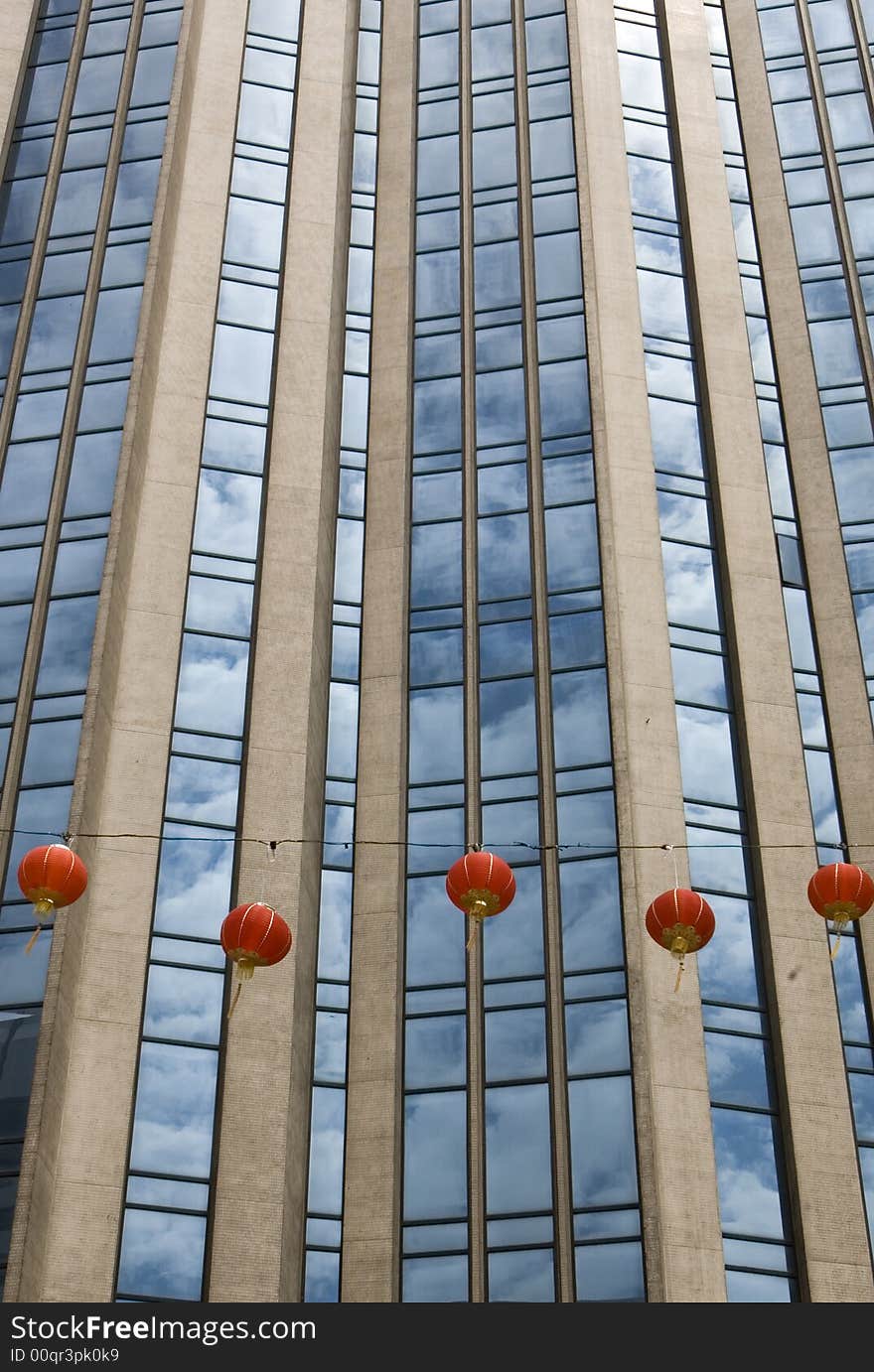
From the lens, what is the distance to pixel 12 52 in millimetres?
36625

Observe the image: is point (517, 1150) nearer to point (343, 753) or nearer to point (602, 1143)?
point (602, 1143)

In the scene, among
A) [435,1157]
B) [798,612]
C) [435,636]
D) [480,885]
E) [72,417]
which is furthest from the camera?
[72,417]

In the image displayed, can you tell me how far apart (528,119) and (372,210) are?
3.89m

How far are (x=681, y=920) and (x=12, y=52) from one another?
26.1m

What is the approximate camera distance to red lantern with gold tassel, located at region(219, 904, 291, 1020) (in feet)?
64.5

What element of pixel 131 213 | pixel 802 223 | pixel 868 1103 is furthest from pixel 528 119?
pixel 868 1103

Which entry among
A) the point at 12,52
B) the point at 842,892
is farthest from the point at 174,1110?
the point at 12,52

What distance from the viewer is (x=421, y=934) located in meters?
27.0

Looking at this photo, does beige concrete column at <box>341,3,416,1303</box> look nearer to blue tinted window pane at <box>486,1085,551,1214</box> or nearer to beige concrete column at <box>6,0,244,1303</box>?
blue tinted window pane at <box>486,1085,551,1214</box>

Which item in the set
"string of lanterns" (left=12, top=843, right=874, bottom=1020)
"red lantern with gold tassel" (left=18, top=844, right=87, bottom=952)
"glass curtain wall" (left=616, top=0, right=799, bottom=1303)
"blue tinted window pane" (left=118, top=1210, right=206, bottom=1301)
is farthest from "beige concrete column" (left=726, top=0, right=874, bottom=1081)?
"red lantern with gold tassel" (left=18, top=844, right=87, bottom=952)

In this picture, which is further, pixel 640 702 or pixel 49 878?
pixel 640 702

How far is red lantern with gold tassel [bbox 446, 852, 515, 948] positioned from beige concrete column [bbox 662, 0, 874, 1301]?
7.55 meters

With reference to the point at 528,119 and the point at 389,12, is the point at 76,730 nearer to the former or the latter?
the point at 528,119

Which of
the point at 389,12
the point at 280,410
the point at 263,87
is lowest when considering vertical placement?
the point at 280,410
